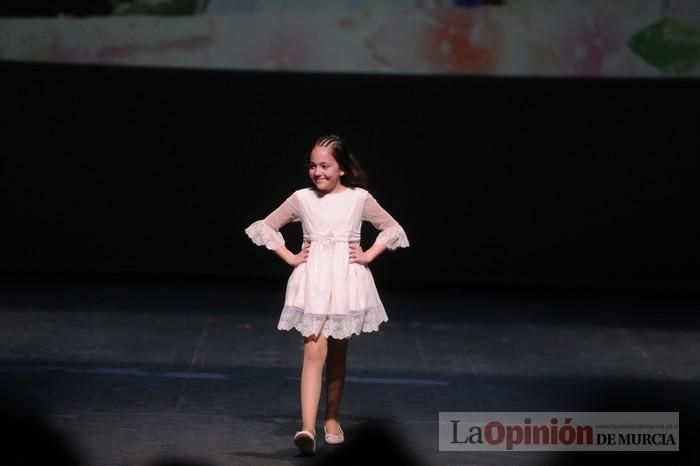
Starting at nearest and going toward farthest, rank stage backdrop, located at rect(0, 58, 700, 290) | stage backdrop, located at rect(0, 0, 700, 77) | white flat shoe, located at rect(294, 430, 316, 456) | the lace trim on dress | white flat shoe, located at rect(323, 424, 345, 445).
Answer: white flat shoe, located at rect(294, 430, 316, 456), the lace trim on dress, white flat shoe, located at rect(323, 424, 345, 445), stage backdrop, located at rect(0, 0, 700, 77), stage backdrop, located at rect(0, 58, 700, 290)

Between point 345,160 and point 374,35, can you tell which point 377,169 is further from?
point 345,160

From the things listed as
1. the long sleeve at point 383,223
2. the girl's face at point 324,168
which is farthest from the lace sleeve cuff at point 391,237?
the girl's face at point 324,168

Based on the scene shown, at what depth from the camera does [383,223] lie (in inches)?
192

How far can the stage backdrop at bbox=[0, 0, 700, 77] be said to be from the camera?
7.90 metres

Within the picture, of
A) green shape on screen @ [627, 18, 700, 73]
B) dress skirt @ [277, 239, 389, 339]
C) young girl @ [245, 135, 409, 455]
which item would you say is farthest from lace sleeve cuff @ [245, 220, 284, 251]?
green shape on screen @ [627, 18, 700, 73]

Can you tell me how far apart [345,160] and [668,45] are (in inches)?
155

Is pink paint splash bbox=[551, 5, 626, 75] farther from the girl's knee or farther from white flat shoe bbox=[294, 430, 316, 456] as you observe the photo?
white flat shoe bbox=[294, 430, 316, 456]

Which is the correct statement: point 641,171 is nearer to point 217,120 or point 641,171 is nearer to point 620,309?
point 620,309

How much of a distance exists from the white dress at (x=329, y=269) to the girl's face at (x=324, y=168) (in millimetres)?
67

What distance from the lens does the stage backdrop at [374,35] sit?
7898 mm

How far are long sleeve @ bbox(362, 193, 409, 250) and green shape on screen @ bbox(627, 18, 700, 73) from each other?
365 centimetres

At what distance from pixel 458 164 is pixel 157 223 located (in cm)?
215

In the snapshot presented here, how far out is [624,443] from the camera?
398 centimetres

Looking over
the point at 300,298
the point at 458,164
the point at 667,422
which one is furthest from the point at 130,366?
→ the point at 458,164
